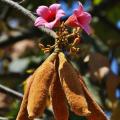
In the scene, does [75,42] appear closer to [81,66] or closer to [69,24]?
[69,24]

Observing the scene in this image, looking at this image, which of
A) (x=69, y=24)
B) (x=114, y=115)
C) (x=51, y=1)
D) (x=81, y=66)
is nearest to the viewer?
(x=69, y=24)

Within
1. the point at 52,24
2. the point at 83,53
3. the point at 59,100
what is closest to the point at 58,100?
the point at 59,100

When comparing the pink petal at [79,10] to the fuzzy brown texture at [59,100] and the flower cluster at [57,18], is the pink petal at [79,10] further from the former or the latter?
the fuzzy brown texture at [59,100]

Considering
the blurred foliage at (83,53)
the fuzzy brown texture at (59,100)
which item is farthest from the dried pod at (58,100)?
the blurred foliage at (83,53)

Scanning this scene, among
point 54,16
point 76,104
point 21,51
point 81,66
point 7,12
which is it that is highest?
point 54,16

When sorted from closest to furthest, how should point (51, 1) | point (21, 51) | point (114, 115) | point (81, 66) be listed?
point (51, 1)
point (114, 115)
point (81, 66)
point (21, 51)

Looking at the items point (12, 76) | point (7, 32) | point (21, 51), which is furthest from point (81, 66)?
point (21, 51)

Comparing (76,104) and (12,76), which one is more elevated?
(76,104)
